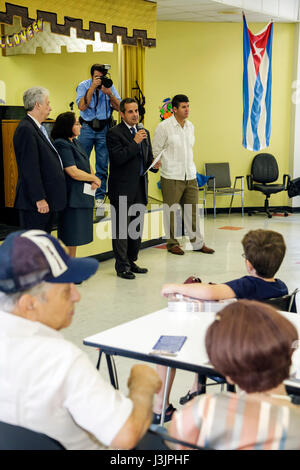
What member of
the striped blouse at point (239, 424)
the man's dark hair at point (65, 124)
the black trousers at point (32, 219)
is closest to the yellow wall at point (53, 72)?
the man's dark hair at point (65, 124)

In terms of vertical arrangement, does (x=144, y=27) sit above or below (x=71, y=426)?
above

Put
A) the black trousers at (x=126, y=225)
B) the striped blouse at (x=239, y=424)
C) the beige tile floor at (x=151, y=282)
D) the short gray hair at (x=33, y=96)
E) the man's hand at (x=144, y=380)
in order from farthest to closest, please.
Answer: the black trousers at (x=126, y=225)
the short gray hair at (x=33, y=96)
the beige tile floor at (x=151, y=282)
the man's hand at (x=144, y=380)
the striped blouse at (x=239, y=424)

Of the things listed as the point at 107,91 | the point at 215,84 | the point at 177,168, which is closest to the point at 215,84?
the point at 215,84

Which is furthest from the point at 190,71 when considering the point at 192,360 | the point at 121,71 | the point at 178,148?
the point at 192,360

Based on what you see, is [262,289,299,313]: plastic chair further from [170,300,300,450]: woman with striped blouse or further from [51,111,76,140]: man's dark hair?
[51,111,76,140]: man's dark hair

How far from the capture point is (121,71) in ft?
25.3

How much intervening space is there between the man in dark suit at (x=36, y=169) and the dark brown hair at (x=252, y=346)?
3304 mm

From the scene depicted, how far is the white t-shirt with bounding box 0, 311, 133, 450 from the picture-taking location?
1278 mm

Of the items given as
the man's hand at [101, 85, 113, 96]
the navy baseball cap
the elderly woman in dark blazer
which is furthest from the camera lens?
the navy baseball cap

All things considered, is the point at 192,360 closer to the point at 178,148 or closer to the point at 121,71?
the point at 178,148

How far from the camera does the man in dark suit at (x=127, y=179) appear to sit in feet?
17.5

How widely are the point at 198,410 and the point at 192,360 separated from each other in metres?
0.59

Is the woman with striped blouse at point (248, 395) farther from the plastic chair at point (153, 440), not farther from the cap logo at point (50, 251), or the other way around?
the cap logo at point (50, 251)

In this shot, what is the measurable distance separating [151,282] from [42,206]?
1504 mm
